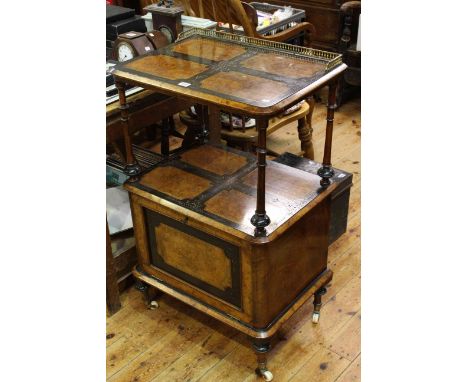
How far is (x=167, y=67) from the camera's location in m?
1.89

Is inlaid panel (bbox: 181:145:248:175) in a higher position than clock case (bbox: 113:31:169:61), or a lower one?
lower

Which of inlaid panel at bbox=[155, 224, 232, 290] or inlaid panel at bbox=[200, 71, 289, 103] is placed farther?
inlaid panel at bbox=[155, 224, 232, 290]

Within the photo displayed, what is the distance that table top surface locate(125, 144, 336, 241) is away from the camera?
1819mm

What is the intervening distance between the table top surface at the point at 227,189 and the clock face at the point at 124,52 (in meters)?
0.49

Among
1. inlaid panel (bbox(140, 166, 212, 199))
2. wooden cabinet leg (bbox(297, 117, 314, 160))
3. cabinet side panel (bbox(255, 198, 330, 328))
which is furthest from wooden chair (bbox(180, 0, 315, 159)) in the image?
cabinet side panel (bbox(255, 198, 330, 328))

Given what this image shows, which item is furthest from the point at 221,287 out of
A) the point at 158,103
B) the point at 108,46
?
the point at 108,46

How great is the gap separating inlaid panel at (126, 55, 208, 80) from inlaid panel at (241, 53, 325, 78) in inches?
6.8

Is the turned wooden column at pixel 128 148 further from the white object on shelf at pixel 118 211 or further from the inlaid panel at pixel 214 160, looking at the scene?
the white object on shelf at pixel 118 211

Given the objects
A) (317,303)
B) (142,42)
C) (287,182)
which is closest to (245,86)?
(287,182)

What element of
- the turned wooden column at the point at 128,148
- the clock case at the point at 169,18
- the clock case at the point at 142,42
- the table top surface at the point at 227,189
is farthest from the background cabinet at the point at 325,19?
the turned wooden column at the point at 128,148

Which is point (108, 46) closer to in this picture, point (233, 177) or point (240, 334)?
point (233, 177)

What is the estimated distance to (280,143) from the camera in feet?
12.0

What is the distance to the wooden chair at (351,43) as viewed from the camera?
3.88 meters

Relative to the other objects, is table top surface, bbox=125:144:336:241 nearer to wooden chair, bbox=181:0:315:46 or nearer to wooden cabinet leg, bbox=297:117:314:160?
wooden chair, bbox=181:0:315:46
